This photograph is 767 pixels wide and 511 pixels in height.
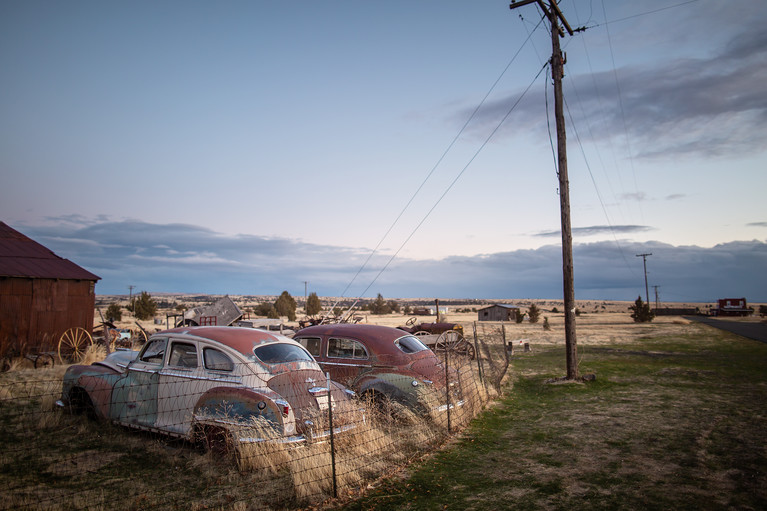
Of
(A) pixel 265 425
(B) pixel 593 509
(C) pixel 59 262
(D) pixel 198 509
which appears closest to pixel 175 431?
(A) pixel 265 425

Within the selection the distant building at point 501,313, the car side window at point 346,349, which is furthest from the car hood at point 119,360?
the distant building at point 501,313

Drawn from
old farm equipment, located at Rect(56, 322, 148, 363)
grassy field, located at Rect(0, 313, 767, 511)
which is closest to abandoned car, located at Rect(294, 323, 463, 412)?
grassy field, located at Rect(0, 313, 767, 511)

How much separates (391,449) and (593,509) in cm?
285

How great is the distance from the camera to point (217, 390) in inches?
247

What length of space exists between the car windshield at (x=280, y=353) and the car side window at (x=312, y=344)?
1755 mm

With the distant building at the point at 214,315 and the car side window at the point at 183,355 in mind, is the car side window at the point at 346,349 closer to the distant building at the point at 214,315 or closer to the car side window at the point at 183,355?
the car side window at the point at 183,355

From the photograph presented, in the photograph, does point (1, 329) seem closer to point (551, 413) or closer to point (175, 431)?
point (175, 431)

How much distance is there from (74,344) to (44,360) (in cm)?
149

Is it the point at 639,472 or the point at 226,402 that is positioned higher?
the point at 226,402

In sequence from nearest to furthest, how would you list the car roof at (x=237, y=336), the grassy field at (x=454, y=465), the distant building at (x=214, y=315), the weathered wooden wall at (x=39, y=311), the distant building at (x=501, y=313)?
the grassy field at (x=454, y=465), the car roof at (x=237, y=336), the weathered wooden wall at (x=39, y=311), the distant building at (x=214, y=315), the distant building at (x=501, y=313)

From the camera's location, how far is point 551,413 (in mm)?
9609

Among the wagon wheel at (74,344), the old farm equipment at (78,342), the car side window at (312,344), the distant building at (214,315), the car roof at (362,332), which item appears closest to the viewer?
the car roof at (362,332)

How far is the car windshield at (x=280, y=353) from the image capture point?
6934 millimetres

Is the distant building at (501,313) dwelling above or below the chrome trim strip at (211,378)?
below
